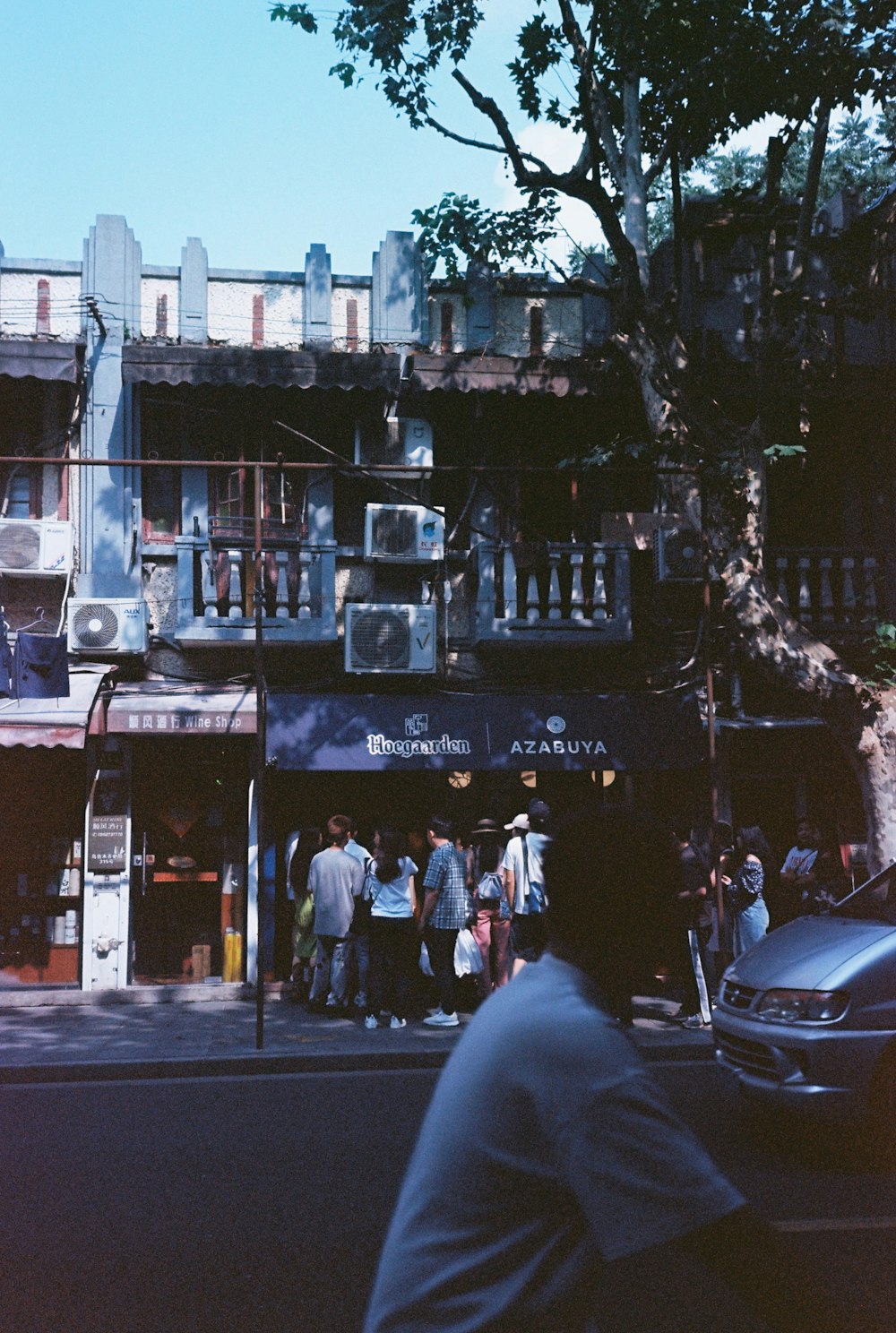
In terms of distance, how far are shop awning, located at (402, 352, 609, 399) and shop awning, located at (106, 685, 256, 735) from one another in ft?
15.3

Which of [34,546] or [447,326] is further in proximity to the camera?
[447,326]

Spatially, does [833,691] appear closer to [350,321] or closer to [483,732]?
[483,732]

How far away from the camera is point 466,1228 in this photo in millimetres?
1885

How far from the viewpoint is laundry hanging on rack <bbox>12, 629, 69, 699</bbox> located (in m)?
13.3

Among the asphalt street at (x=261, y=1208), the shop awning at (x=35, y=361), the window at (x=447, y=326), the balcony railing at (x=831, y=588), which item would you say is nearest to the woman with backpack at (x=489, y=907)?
the asphalt street at (x=261, y=1208)

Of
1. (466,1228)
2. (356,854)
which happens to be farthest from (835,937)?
(356,854)

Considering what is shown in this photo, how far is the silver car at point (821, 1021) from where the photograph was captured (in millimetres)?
6613

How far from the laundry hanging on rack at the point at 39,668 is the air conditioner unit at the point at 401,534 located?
403 centimetres

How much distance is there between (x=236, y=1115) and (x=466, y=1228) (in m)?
6.77

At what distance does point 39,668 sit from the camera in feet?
43.8

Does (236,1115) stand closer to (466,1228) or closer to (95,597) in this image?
(466,1228)

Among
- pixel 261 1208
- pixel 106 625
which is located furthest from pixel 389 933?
pixel 261 1208

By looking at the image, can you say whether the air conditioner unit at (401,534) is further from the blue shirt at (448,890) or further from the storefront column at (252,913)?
the blue shirt at (448,890)

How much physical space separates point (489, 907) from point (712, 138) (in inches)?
355
